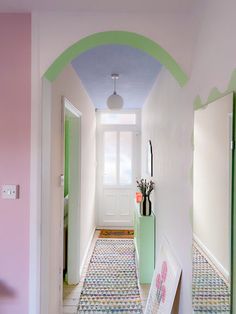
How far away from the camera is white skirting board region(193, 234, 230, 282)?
1064 millimetres

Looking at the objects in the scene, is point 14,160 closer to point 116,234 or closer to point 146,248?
point 146,248

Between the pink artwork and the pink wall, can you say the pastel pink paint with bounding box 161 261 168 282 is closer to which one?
the pink artwork

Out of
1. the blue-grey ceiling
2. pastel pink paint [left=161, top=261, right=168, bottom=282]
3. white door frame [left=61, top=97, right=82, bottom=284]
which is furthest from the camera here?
white door frame [left=61, top=97, right=82, bottom=284]

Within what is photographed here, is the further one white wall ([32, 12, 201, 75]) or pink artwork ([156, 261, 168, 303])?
pink artwork ([156, 261, 168, 303])

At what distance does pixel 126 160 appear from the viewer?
5629mm

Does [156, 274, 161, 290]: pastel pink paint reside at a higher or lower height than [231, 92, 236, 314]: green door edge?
lower

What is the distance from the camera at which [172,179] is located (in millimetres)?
2215

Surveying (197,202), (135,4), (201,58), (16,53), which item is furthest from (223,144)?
(16,53)

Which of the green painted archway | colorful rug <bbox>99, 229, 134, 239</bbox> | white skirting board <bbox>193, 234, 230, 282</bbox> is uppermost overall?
the green painted archway

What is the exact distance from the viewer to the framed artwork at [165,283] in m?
1.85

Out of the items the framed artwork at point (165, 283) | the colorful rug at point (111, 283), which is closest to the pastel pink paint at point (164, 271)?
the framed artwork at point (165, 283)

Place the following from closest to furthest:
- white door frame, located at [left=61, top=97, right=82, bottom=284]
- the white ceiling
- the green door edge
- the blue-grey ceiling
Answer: the green door edge → the white ceiling → the blue-grey ceiling → white door frame, located at [left=61, top=97, right=82, bottom=284]

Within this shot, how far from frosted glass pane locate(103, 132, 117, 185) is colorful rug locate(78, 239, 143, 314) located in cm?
164

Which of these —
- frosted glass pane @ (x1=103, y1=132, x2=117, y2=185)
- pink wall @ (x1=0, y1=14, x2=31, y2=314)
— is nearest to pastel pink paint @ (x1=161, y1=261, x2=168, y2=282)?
pink wall @ (x1=0, y1=14, x2=31, y2=314)
